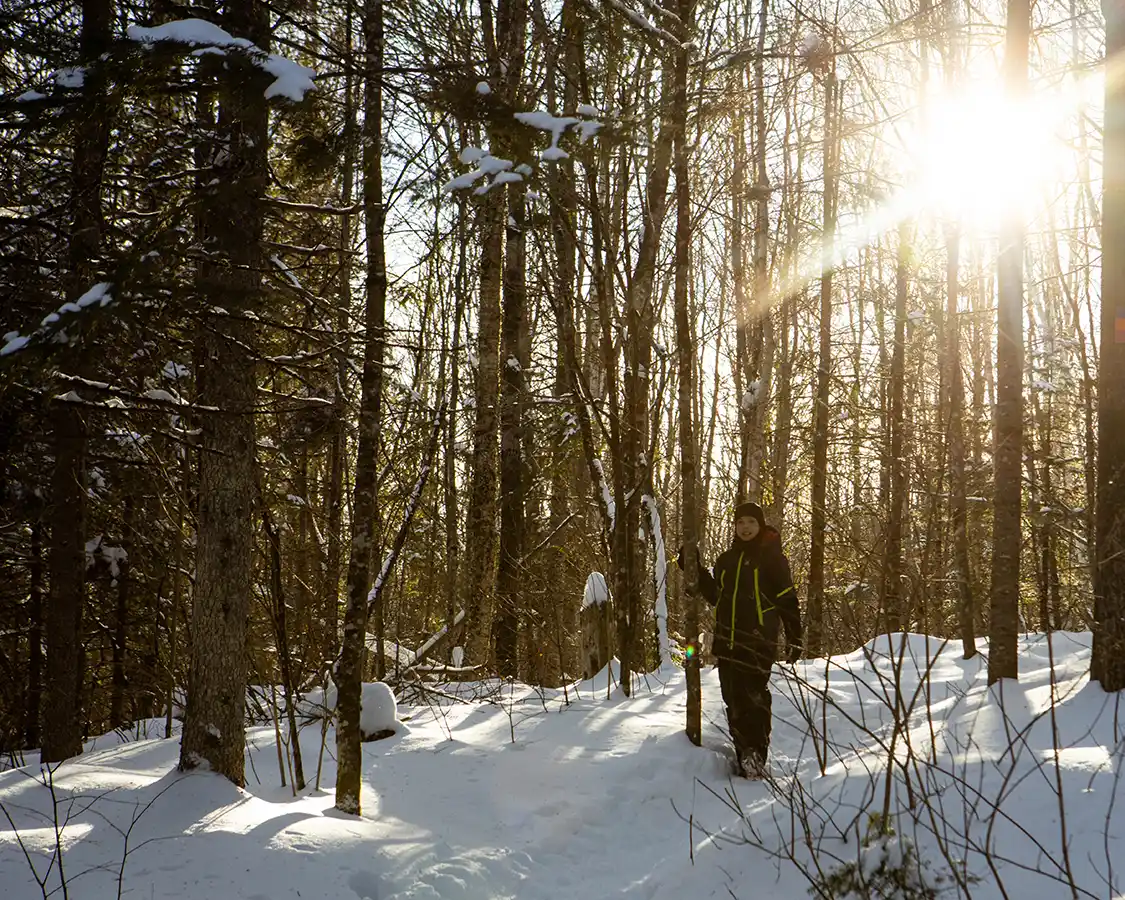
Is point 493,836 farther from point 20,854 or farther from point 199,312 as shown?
point 199,312

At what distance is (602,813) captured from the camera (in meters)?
5.53

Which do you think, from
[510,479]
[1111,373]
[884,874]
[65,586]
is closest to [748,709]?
[884,874]

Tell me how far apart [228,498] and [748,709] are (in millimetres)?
3882

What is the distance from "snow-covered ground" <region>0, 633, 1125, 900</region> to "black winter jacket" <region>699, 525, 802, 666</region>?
0.81 m

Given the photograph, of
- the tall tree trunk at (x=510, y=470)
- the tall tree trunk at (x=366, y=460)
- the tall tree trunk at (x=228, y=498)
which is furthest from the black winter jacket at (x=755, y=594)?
the tall tree trunk at (x=510, y=470)

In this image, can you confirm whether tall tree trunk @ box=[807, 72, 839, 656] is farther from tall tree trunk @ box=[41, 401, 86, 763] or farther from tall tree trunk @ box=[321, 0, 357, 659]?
tall tree trunk @ box=[41, 401, 86, 763]

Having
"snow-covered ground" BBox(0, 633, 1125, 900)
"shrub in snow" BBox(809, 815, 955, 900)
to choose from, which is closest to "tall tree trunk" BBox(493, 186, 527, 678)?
"snow-covered ground" BBox(0, 633, 1125, 900)

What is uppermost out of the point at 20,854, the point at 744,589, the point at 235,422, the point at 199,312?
the point at 199,312

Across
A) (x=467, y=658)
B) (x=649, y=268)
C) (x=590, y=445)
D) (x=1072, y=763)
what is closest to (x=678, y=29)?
(x=649, y=268)

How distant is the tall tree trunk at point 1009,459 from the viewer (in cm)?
684

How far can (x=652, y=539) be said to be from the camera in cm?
1012

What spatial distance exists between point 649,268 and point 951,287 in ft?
24.2

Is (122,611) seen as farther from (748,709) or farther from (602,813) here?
(748,709)

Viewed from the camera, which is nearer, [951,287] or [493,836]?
[493,836]
